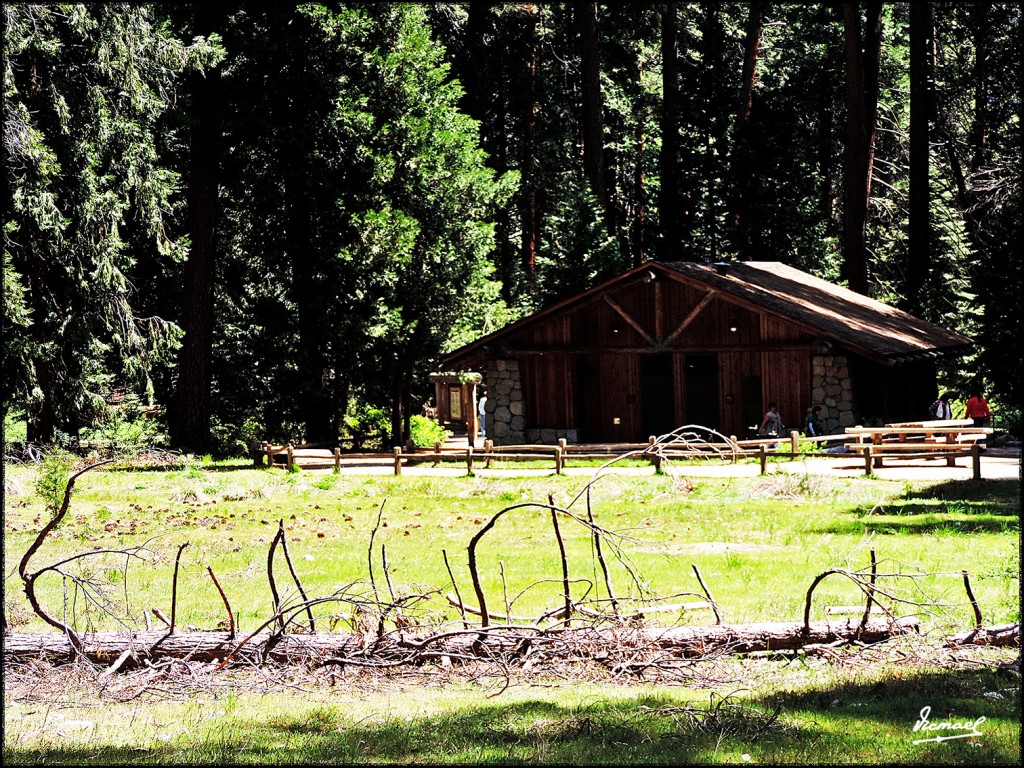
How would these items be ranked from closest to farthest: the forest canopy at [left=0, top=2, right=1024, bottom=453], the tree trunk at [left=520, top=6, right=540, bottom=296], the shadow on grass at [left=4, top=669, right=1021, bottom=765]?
the shadow on grass at [left=4, top=669, right=1021, bottom=765] → the forest canopy at [left=0, top=2, right=1024, bottom=453] → the tree trunk at [left=520, top=6, right=540, bottom=296]

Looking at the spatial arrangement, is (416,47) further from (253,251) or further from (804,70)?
(804,70)

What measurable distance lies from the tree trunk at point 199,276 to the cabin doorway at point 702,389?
14.2 metres

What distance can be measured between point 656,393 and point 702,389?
4.58ft

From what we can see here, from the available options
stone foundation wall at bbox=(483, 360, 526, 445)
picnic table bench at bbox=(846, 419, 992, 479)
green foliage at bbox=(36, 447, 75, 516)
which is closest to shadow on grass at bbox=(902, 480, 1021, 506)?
picnic table bench at bbox=(846, 419, 992, 479)

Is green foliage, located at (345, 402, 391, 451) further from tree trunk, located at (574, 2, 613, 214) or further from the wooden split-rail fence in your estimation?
tree trunk, located at (574, 2, 613, 214)

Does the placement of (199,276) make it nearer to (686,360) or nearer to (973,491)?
(686,360)

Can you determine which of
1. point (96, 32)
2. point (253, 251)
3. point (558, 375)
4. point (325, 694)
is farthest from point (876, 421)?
point (325, 694)

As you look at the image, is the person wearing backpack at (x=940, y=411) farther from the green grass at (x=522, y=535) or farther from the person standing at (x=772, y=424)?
the green grass at (x=522, y=535)

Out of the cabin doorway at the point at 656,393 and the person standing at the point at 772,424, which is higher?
the cabin doorway at the point at 656,393

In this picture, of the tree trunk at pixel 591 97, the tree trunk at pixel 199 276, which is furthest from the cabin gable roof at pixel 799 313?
the tree trunk at pixel 591 97

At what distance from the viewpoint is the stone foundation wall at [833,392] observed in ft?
112

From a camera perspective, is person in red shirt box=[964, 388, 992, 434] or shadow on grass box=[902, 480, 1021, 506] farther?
person in red shirt box=[964, 388, 992, 434]

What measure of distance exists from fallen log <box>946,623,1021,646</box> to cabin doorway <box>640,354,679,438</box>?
1033 inches

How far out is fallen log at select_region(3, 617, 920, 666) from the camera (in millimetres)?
10047
